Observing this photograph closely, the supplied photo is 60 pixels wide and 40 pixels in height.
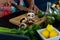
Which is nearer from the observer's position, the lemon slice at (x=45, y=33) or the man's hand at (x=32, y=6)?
the lemon slice at (x=45, y=33)

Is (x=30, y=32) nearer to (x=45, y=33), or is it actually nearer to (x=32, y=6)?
(x=45, y=33)

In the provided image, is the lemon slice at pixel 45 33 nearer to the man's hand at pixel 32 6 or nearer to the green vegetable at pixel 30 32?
the green vegetable at pixel 30 32

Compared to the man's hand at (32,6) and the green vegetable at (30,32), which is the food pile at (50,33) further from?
the man's hand at (32,6)

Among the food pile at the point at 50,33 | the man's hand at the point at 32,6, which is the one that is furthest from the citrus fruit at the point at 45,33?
the man's hand at the point at 32,6

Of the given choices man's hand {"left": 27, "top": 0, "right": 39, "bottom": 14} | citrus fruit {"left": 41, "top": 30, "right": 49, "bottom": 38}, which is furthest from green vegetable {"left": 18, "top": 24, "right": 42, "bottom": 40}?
man's hand {"left": 27, "top": 0, "right": 39, "bottom": 14}

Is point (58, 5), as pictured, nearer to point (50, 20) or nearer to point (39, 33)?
point (50, 20)

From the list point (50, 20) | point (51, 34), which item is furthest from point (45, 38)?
point (50, 20)

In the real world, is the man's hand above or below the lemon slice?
above

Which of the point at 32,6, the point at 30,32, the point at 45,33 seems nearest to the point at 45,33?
the point at 45,33

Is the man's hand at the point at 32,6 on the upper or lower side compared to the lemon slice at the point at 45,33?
upper

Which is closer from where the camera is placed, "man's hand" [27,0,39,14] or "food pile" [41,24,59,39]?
"food pile" [41,24,59,39]

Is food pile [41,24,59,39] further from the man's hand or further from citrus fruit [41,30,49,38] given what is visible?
the man's hand

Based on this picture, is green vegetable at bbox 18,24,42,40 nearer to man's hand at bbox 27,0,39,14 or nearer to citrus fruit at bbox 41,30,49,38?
citrus fruit at bbox 41,30,49,38

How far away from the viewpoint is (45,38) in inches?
47.3
